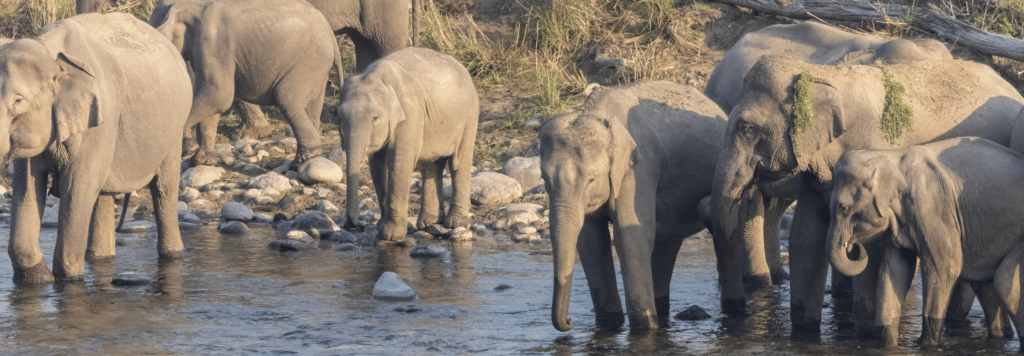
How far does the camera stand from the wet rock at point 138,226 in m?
9.03

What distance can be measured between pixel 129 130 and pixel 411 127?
7.23ft

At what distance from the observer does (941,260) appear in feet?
16.4

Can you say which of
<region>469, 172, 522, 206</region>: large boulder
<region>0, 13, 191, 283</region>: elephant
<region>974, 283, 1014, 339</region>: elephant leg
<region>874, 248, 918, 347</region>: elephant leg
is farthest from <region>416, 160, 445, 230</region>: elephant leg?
<region>974, 283, 1014, 339</region>: elephant leg

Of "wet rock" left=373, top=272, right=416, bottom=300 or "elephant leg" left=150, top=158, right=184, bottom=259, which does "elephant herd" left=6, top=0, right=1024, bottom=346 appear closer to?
"elephant leg" left=150, top=158, right=184, bottom=259

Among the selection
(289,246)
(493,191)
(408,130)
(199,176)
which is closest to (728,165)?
(408,130)

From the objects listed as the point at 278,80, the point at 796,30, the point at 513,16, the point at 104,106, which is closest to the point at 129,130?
the point at 104,106

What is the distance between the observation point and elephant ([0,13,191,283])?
604 centimetres

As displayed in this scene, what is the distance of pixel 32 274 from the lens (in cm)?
658

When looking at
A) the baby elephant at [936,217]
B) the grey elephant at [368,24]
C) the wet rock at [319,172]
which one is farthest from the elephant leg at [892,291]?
the grey elephant at [368,24]

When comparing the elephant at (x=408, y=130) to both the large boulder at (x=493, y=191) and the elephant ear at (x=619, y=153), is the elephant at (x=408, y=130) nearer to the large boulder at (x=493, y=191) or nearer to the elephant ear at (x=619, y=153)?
the large boulder at (x=493, y=191)

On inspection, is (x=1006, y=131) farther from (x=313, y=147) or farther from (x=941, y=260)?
(x=313, y=147)

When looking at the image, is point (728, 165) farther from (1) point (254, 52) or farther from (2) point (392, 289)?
(1) point (254, 52)

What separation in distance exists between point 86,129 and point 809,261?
13.4ft

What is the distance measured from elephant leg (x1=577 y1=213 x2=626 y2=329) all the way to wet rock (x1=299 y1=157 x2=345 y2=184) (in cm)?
529
